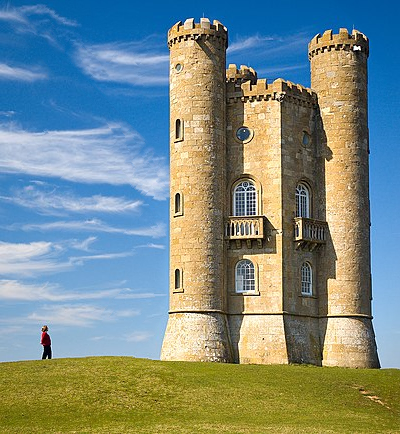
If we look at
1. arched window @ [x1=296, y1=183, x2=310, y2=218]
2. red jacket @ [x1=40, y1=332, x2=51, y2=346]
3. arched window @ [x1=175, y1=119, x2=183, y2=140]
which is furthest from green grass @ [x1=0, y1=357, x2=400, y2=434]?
arched window @ [x1=175, y1=119, x2=183, y2=140]

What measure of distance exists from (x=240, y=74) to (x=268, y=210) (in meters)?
13.1

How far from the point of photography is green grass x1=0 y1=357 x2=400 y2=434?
121 ft

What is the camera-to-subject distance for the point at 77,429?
1406 inches

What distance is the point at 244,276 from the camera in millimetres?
58000

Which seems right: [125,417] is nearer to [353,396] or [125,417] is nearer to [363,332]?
[353,396]

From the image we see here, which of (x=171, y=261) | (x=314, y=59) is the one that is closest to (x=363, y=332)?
(x=171, y=261)

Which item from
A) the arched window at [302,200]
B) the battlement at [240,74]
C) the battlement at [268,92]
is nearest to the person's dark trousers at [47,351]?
the arched window at [302,200]

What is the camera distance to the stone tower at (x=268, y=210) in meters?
56.7

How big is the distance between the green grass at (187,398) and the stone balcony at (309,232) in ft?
33.2

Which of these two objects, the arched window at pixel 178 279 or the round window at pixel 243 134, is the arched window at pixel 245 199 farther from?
the arched window at pixel 178 279

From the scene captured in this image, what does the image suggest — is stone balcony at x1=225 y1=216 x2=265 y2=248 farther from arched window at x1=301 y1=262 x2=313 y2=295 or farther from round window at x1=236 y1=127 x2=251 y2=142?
round window at x1=236 y1=127 x2=251 y2=142

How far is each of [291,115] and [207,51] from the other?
22.6 ft

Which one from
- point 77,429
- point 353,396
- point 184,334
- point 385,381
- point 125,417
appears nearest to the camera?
point 77,429

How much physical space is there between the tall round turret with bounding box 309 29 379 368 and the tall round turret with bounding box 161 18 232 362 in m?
6.89
